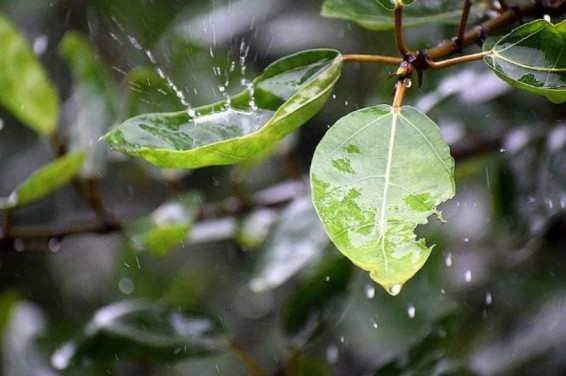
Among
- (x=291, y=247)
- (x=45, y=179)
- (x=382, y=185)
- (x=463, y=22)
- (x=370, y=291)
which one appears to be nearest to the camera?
(x=382, y=185)

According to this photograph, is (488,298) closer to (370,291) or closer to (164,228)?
(370,291)

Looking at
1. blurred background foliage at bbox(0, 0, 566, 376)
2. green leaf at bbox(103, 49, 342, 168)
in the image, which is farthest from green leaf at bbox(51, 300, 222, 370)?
green leaf at bbox(103, 49, 342, 168)

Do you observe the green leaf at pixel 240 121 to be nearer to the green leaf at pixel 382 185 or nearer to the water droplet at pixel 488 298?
the green leaf at pixel 382 185

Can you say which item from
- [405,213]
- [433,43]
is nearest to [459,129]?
[433,43]

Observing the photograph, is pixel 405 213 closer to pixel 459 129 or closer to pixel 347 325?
pixel 459 129

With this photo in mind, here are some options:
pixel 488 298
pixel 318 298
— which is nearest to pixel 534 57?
pixel 318 298

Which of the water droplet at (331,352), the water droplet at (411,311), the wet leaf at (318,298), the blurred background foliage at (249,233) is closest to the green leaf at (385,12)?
the blurred background foliage at (249,233)

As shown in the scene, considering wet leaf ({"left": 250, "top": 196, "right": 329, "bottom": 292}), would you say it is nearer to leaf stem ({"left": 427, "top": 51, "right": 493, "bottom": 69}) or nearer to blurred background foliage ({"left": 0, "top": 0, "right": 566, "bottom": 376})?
blurred background foliage ({"left": 0, "top": 0, "right": 566, "bottom": 376})
